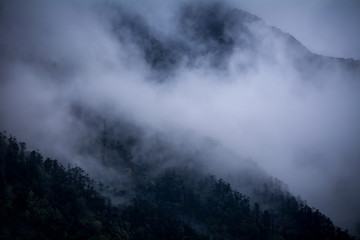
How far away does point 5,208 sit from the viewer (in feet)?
597

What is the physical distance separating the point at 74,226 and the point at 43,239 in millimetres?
23030

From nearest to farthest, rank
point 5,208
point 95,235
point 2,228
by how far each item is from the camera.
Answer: point 2,228 < point 5,208 < point 95,235

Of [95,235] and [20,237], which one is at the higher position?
[95,235]

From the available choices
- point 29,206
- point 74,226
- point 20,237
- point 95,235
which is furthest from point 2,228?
point 95,235

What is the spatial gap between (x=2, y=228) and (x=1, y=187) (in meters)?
34.5

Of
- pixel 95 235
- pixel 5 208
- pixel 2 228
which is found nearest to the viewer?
pixel 2 228

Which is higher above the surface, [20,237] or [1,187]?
[1,187]

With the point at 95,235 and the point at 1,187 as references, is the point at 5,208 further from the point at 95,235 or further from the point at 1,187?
the point at 95,235

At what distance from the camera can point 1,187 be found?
195 m

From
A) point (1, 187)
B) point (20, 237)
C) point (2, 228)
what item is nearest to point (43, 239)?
point (20, 237)

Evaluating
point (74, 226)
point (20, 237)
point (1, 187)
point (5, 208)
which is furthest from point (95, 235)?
point (1, 187)

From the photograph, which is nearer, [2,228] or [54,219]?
[2,228]

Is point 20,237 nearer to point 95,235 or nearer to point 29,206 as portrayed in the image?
point 29,206

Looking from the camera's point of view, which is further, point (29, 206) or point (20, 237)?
point (29, 206)
